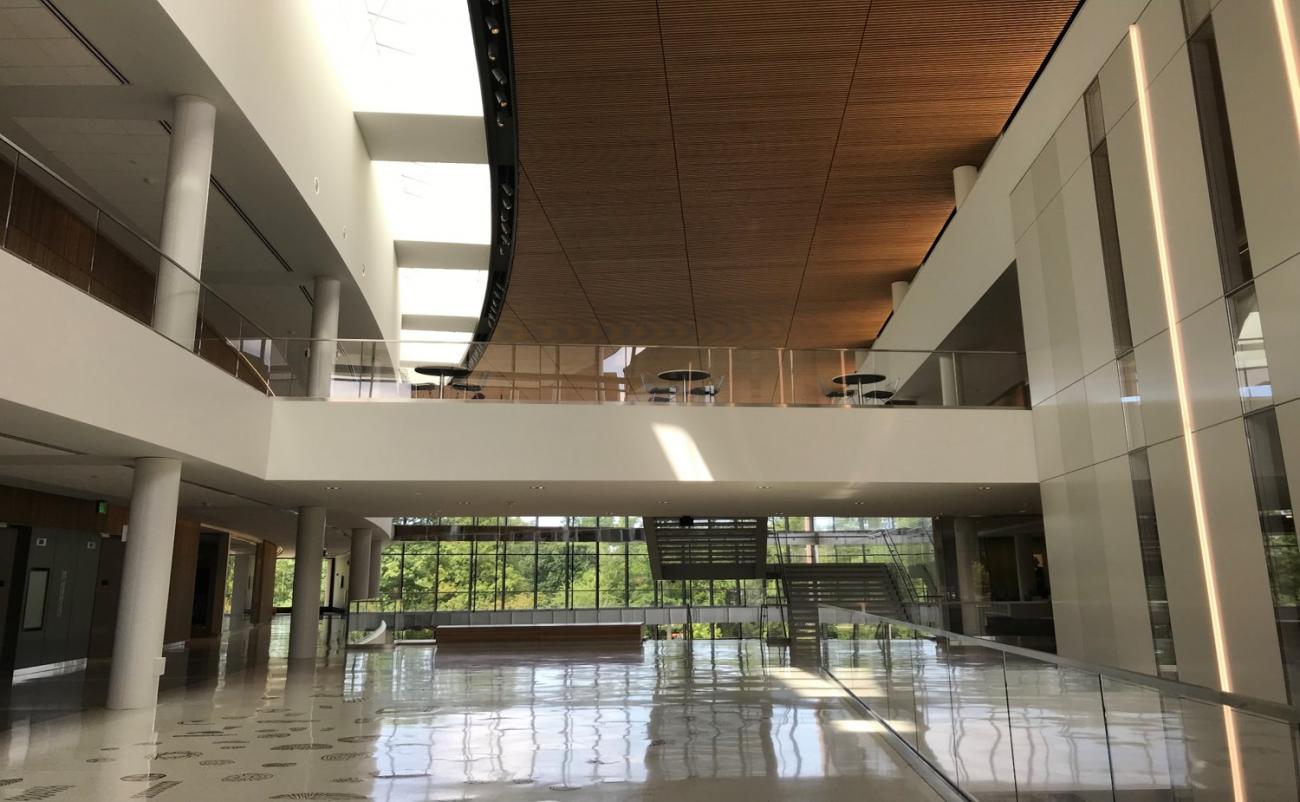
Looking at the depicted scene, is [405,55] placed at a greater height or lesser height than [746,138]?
greater

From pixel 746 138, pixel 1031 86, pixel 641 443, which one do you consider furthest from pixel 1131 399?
pixel 746 138

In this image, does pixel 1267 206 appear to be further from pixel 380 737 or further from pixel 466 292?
pixel 466 292

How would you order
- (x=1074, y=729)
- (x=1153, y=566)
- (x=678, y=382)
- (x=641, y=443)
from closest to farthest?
1. (x=1074, y=729)
2. (x=1153, y=566)
3. (x=641, y=443)
4. (x=678, y=382)

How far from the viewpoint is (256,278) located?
16016 millimetres

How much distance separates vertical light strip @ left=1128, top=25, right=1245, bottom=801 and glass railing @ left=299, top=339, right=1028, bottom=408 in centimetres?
436

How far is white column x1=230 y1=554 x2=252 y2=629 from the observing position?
31469mm

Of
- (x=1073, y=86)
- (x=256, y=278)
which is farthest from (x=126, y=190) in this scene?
(x=1073, y=86)

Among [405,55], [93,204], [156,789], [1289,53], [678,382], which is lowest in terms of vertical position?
[156,789]

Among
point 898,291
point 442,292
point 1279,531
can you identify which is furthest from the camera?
point 442,292

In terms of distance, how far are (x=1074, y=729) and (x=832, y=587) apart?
55.0ft

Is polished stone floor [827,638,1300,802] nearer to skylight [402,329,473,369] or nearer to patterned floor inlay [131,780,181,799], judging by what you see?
patterned floor inlay [131,780,181,799]

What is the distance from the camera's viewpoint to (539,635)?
67.1 ft

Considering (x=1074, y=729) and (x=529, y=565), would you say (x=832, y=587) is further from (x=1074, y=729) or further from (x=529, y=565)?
(x=1074, y=729)

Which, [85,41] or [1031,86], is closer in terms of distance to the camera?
[85,41]
